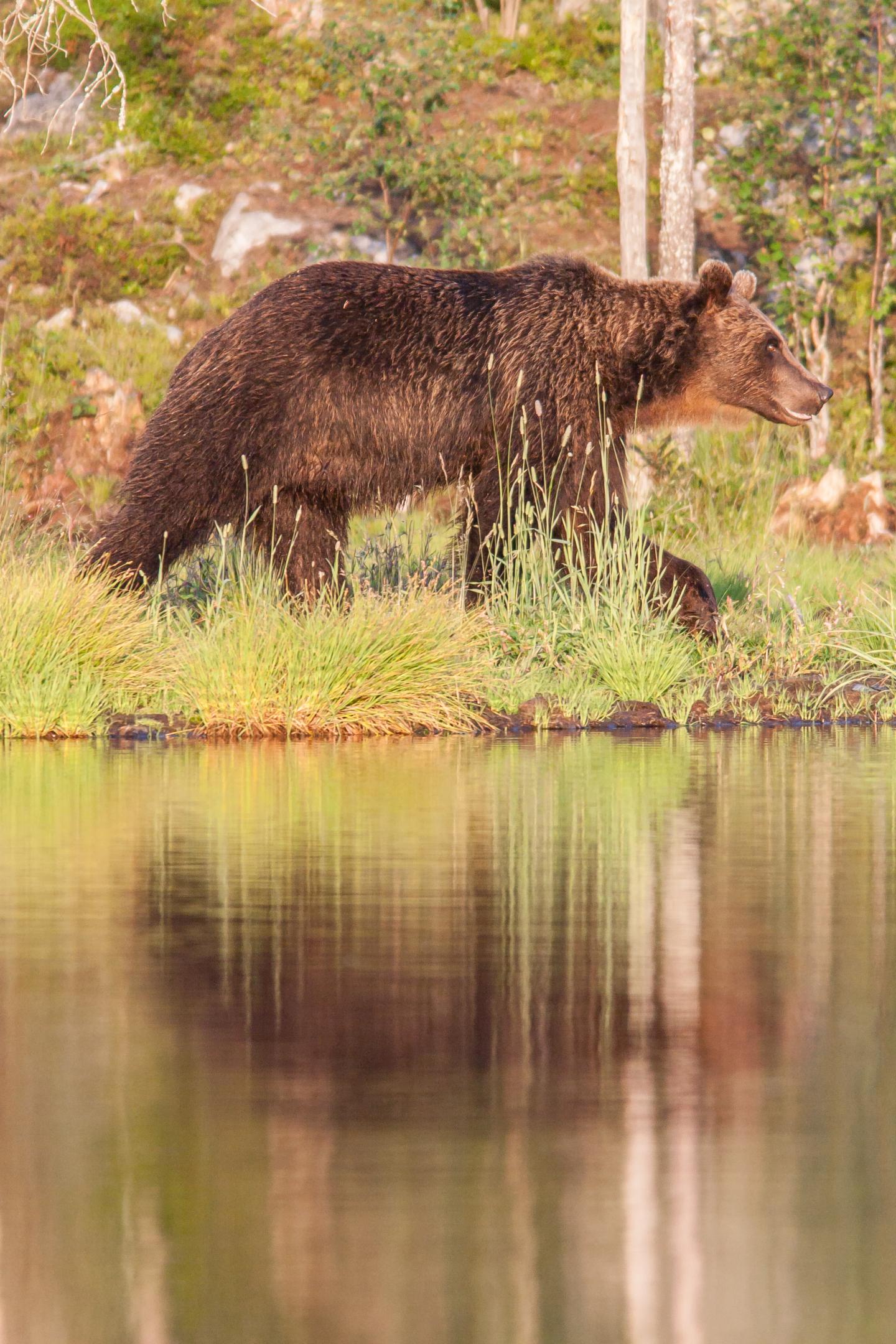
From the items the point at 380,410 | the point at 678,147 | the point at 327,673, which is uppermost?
the point at 678,147

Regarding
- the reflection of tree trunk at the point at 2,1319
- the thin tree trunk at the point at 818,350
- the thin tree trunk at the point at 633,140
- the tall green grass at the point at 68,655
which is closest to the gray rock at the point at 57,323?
the thin tree trunk at the point at 633,140

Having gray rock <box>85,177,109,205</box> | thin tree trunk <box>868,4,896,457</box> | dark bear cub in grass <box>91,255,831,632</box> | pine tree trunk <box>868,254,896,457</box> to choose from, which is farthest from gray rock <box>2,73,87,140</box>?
dark bear cub in grass <box>91,255,831,632</box>

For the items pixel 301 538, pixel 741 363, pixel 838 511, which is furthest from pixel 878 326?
pixel 301 538

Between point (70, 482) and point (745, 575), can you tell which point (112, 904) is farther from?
point (70, 482)

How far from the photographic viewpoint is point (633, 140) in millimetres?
20781

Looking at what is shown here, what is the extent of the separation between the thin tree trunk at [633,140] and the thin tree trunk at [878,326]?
355 centimetres

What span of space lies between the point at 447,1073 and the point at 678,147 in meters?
17.6

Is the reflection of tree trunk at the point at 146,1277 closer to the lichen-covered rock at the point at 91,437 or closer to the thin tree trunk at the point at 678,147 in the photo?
the thin tree trunk at the point at 678,147

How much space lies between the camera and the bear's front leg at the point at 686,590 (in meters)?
12.3

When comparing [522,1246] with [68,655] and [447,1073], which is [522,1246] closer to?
[447,1073]

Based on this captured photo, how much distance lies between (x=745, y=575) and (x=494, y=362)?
339cm

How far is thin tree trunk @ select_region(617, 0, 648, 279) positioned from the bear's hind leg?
28.9 ft

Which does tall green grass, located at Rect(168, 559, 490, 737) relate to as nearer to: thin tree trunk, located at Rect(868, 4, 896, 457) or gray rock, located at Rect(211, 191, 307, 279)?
thin tree trunk, located at Rect(868, 4, 896, 457)

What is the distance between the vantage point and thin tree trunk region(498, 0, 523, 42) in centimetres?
3150
